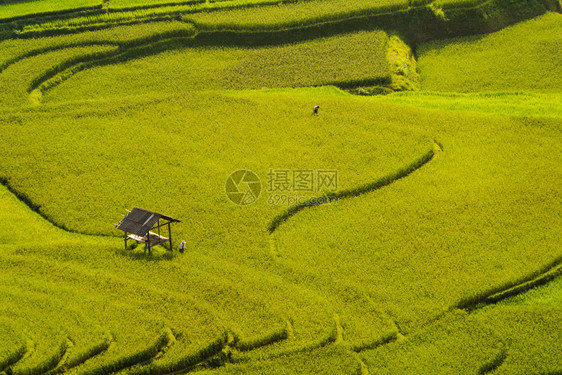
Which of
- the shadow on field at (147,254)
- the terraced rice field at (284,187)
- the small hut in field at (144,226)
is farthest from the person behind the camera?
the shadow on field at (147,254)

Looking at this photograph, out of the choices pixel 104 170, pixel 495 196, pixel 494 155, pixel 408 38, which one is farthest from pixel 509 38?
pixel 104 170

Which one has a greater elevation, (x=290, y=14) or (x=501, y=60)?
(x=290, y=14)

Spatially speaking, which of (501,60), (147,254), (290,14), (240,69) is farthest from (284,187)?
(501,60)

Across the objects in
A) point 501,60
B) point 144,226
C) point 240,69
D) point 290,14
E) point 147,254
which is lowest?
point 147,254

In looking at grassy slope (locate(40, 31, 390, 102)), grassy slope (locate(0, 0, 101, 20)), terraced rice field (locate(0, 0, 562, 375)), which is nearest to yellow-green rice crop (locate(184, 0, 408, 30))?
terraced rice field (locate(0, 0, 562, 375))

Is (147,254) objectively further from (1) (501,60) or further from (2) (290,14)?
(1) (501,60)

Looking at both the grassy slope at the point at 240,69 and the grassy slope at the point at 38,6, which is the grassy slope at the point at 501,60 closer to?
the grassy slope at the point at 240,69

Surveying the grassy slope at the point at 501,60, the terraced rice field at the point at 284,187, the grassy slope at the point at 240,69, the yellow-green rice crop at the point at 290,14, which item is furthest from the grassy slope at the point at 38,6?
the grassy slope at the point at 501,60
